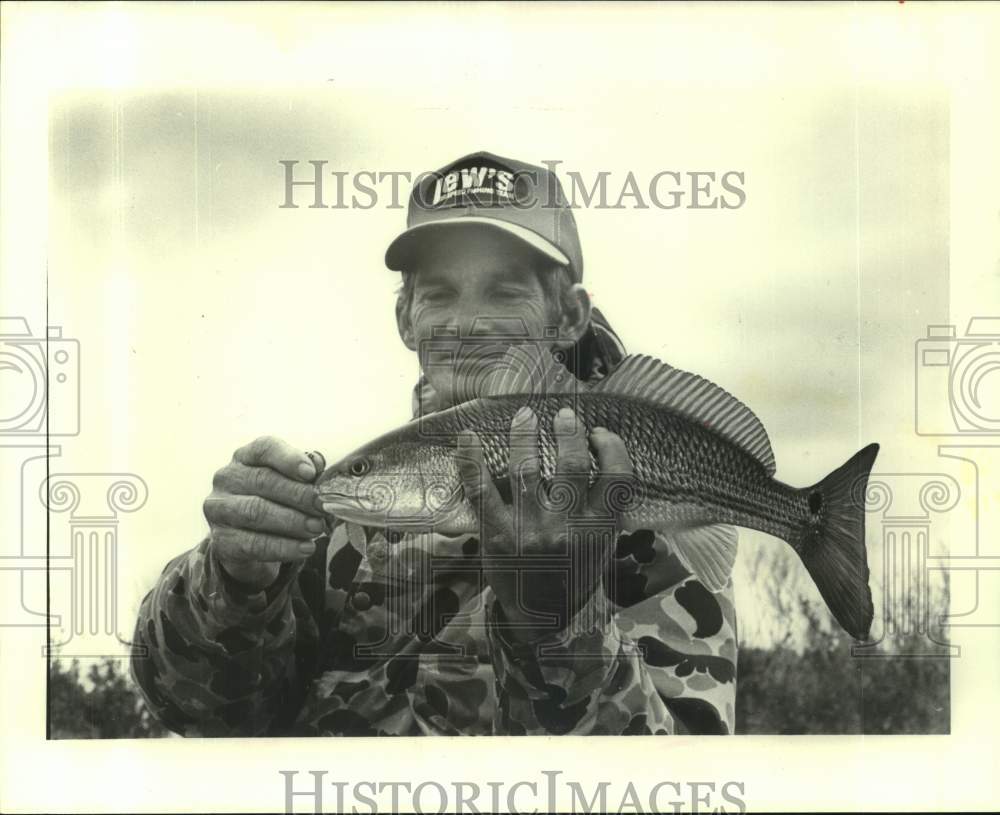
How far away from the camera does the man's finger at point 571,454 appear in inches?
90.0

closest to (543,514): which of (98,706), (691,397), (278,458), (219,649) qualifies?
(691,397)

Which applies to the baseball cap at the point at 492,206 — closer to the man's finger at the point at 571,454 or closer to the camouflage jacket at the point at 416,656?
the man's finger at the point at 571,454

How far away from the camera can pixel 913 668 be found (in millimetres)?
2455

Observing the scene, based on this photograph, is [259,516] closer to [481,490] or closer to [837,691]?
[481,490]

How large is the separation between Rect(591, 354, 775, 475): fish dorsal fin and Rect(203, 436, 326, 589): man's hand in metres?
0.58

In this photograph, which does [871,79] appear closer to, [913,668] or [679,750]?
[913,668]

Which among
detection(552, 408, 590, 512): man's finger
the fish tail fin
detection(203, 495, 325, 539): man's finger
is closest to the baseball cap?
detection(552, 408, 590, 512): man's finger

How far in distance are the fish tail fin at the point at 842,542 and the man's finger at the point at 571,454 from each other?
0.42 metres

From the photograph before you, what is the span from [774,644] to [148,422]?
4.24 feet

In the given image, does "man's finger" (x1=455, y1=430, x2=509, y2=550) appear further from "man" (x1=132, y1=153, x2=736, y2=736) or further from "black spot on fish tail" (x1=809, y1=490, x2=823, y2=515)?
"black spot on fish tail" (x1=809, y1=490, x2=823, y2=515)

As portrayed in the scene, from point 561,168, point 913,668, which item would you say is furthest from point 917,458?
point 561,168

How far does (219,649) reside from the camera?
2.37 meters

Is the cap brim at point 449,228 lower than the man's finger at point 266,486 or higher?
higher

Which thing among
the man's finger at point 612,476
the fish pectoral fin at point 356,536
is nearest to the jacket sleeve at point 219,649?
the fish pectoral fin at point 356,536
